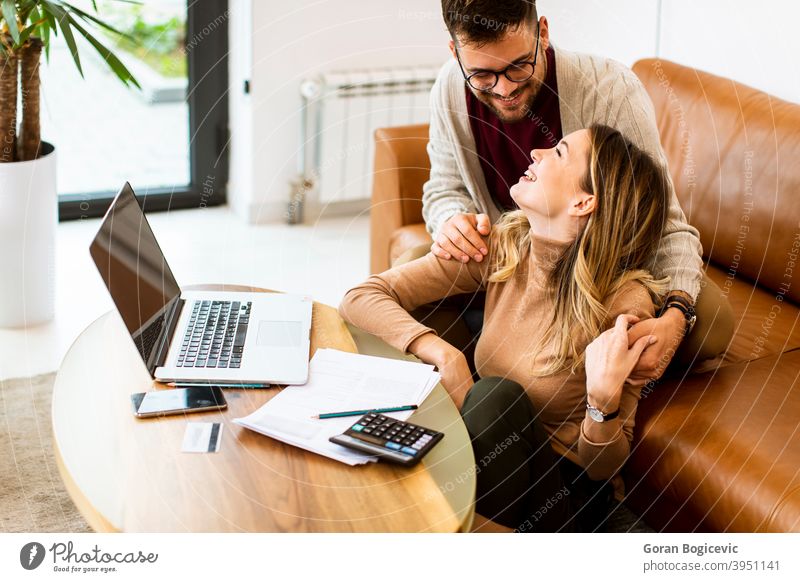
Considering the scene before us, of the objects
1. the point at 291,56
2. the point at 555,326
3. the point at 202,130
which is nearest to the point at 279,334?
the point at 555,326

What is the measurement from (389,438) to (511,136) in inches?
37.1

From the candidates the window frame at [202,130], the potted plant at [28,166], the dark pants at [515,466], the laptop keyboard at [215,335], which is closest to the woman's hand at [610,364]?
the dark pants at [515,466]

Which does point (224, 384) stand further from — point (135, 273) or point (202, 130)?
point (202, 130)

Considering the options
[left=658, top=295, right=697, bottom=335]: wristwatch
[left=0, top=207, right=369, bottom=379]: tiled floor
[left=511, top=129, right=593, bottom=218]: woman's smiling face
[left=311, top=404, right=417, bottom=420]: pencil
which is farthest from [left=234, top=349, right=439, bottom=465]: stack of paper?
[left=0, top=207, right=369, bottom=379]: tiled floor

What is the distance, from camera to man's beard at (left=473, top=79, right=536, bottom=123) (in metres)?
1.86

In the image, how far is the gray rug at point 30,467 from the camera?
1.83 m

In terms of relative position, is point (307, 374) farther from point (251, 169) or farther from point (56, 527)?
point (251, 169)

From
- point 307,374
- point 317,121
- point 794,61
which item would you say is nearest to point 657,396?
point 307,374

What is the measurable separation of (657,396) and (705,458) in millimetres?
191

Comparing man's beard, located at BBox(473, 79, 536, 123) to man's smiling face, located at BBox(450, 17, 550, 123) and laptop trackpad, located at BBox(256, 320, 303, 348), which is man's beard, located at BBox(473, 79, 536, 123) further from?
laptop trackpad, located at BBox(256, 320, 303, 348)

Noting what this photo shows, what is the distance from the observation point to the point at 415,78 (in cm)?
347

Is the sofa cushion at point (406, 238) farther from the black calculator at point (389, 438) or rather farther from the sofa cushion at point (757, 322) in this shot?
the black calculator at point (389, 438)

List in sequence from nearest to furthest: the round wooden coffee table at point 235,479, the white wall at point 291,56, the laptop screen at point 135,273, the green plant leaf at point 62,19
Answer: the round wooden coffee table at point 235,479 → the laptop screen at point 135,273 → the green plant leaf at point 62,19 → the white wall at point 291,56

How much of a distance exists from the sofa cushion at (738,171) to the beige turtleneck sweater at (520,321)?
66 centimetres
